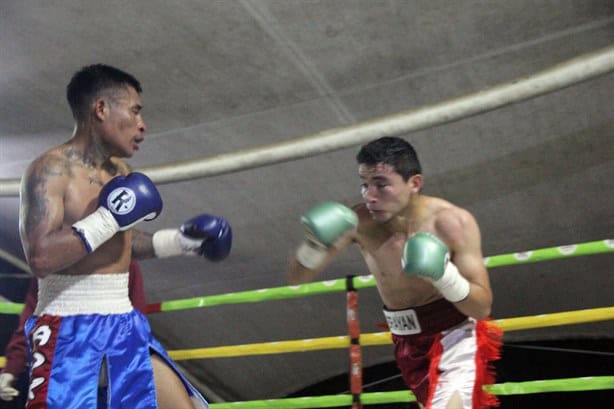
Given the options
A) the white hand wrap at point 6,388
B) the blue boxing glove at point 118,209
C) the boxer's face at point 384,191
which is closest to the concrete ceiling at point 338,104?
the boxer's face at point 384,191

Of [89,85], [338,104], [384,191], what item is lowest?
[384,191]

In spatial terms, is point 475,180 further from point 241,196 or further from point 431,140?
point 241,196

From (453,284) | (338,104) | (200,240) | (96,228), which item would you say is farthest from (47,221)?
(338,104)

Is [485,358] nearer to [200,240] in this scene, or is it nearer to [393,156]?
[393,156]

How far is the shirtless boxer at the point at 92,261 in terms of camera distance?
189 centimetres

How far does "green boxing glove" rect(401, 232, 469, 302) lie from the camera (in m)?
1.89

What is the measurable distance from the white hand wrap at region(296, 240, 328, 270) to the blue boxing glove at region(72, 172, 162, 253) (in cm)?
44

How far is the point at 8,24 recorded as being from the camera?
3.29 metres

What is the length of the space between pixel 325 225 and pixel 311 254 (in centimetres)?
13

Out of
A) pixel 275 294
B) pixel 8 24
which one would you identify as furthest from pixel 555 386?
pixel 8 24

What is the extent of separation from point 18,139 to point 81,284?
95.6 inches

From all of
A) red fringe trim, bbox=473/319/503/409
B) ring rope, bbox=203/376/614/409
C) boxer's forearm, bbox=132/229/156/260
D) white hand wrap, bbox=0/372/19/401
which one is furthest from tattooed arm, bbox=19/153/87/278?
red fringe trim, bbox=473/319/503/409

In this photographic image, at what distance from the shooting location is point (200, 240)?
2.24 m

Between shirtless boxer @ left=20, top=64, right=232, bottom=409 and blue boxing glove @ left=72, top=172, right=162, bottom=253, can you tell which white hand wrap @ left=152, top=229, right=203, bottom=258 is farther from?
blue boxing glove @ left=72, top=172, right=162, bottom=253
